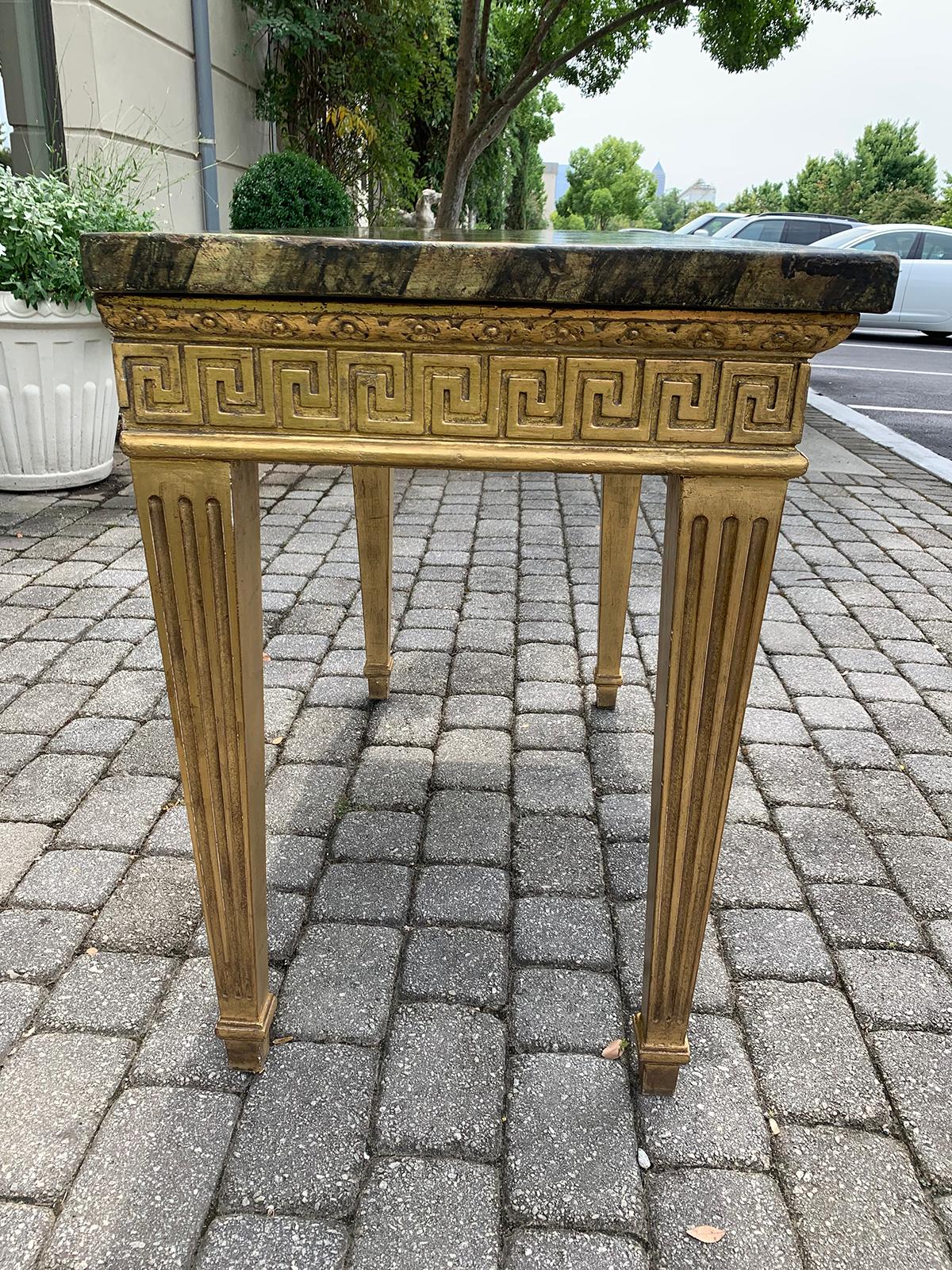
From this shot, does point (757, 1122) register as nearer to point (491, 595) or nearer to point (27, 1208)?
point (27, 1208)

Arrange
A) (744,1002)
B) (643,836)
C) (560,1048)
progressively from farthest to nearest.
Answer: (643,836) → (744,1002) → (560,1048)

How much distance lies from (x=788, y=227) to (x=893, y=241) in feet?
5.29

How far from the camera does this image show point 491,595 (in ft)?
11.0

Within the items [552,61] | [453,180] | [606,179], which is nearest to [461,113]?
[453,180]

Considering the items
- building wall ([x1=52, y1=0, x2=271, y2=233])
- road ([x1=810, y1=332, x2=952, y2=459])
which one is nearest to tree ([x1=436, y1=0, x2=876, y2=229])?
building wall ([x1=52, y1=0, x2=271, y2=233])

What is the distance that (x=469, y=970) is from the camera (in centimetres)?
163

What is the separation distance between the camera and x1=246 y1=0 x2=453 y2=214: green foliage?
299 inches

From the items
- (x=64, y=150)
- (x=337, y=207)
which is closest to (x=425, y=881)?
(x=64, y=150)

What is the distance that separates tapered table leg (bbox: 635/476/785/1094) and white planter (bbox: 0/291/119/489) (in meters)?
3.33

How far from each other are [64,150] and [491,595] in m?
3.87

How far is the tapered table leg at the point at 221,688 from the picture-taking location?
1.10 m

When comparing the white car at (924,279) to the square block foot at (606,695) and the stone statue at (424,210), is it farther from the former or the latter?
the square block foot at (606,695)

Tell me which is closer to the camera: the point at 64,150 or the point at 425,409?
the point at 425,409

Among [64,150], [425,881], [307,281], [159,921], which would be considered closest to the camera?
[307,281]
